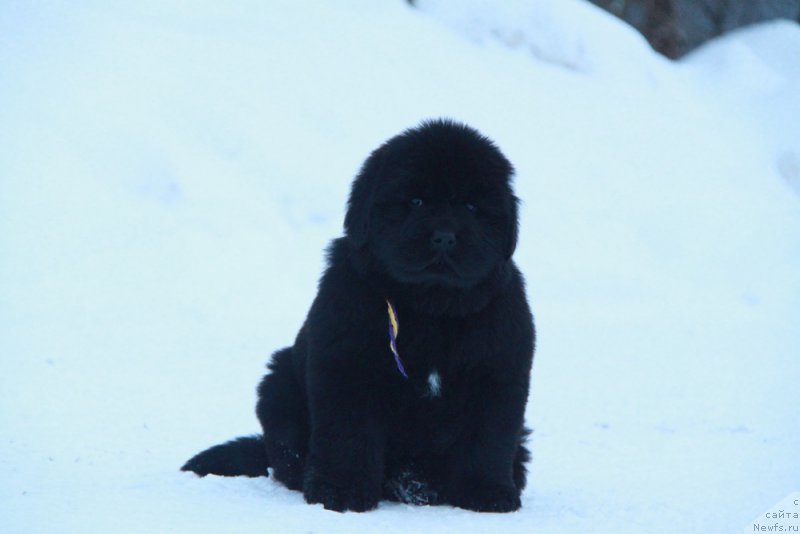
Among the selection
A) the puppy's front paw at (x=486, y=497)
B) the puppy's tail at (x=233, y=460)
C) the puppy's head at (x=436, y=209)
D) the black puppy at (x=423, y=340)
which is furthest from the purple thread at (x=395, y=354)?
the puppy's tail at (x=233, y=460)

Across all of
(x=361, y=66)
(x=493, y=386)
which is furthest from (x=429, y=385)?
(x=361, y=66)

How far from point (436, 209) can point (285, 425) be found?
3.37ft

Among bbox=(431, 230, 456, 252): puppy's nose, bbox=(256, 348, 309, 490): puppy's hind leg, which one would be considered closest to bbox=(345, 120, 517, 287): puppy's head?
bbox=(431, 230, 456, 252): puppy's nose

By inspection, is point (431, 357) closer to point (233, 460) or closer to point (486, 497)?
point (486, 497)

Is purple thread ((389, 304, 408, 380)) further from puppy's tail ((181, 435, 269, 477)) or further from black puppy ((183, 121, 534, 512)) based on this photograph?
puppy's tail ((181, 435, 269, 477))

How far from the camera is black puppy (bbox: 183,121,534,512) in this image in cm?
336

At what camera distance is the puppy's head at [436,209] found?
3355 mm

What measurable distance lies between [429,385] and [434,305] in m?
0.28

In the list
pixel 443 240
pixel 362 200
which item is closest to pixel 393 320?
pixel 443 240

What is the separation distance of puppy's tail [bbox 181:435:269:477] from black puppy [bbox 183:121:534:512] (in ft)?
1.93

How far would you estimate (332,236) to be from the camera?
9547 mm

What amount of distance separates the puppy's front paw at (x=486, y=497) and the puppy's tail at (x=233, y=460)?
97 cm

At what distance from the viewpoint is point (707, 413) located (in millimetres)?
6621

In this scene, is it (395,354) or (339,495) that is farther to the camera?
(395,354)
